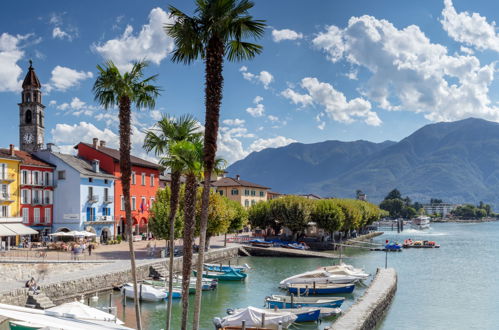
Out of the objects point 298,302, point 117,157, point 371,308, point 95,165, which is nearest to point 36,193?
point 95,165

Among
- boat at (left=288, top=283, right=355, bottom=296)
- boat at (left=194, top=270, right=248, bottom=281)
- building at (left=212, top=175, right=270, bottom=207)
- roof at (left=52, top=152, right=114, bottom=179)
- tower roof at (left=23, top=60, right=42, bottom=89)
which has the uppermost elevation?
tower roof at (left=23, top=60, right=42, bottom=89)

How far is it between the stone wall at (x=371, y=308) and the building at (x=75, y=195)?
133 ft

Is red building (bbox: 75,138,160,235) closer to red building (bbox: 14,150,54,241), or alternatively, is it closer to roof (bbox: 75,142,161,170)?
roof (bbox: 75,142,161,170)

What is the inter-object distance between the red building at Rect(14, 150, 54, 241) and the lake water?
27.2m

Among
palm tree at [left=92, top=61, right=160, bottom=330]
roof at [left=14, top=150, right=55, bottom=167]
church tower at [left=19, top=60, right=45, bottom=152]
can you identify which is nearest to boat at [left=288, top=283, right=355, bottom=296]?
palm tree at [left=92, top=61, right=160, bottom=330]

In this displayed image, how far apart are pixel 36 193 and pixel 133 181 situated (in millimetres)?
16376

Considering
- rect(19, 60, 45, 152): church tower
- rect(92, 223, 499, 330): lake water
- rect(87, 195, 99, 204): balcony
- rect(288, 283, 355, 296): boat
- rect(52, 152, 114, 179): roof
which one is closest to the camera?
rect(92, 223, 499, 330): lake water

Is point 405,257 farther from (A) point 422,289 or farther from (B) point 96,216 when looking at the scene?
(B) point 96,216

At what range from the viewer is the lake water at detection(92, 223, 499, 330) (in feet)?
121

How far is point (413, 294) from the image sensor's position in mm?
48312

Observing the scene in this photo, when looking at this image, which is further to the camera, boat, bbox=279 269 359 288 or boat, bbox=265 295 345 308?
boat, bbox=279 269 359 288

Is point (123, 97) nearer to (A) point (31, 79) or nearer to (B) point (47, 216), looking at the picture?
(B) point (47, 216)

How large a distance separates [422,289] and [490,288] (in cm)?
767

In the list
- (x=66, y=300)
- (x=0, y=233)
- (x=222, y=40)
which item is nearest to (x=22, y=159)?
(x=0, y=233)
